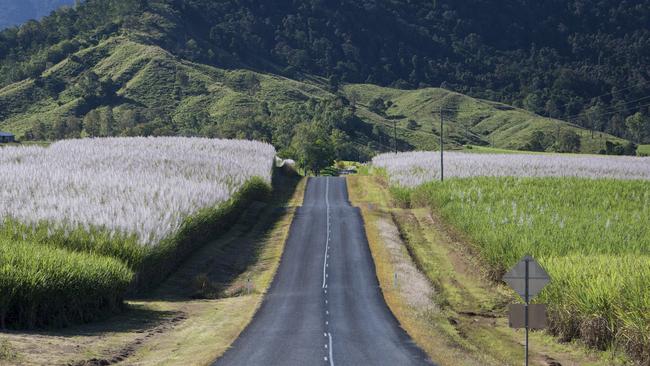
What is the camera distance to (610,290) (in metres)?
33.6

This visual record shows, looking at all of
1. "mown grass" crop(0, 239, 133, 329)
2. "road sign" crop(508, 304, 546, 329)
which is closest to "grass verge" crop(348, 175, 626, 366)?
"road sign" crop(508, 304, 546, 329)

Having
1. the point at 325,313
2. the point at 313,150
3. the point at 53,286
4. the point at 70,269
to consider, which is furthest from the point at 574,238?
the point at 313,150

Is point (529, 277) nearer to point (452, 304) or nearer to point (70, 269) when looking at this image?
point (70, 269)

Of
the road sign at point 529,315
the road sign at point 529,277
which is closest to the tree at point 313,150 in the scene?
the road sign at point 529,277

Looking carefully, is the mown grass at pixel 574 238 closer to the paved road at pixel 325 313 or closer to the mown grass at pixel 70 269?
the paved road at pixel 325 313

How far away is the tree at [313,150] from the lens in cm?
14677

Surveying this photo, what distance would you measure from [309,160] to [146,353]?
11615 cm

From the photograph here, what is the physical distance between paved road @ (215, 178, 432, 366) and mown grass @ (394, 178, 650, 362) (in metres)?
7.21

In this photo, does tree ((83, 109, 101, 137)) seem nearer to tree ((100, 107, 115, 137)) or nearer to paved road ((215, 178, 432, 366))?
tree ((100, 107, 115, 137))

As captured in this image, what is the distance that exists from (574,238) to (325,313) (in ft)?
56.4

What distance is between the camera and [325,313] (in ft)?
132

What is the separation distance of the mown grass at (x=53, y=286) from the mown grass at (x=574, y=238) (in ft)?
64.6

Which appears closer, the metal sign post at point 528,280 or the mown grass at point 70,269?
the metal sign post at point 528,280

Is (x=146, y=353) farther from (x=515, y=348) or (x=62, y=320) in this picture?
(x=515, y=348)
